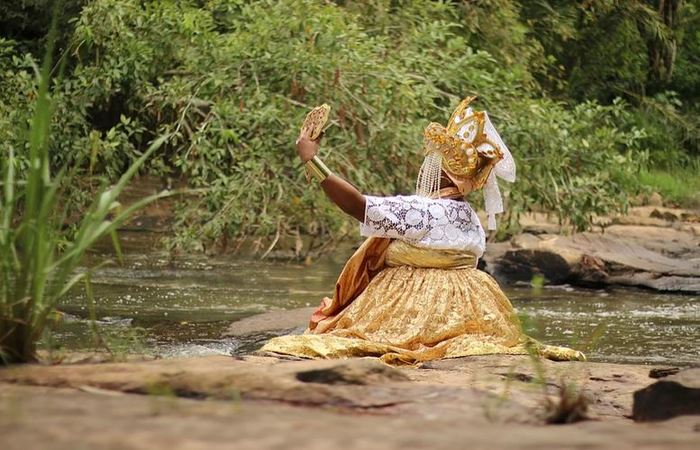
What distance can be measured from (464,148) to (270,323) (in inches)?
93.1

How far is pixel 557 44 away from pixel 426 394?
17511 millimetres

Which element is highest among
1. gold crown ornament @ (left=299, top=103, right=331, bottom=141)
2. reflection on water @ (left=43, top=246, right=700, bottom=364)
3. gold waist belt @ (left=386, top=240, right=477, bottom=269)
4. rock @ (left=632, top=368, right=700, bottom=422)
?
gold crown ornament @ (left=299, top=103, right=331, bottom=141)

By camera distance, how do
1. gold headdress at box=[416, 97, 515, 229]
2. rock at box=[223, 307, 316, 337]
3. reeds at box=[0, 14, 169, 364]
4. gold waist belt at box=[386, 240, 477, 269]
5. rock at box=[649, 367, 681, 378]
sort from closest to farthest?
reeds at box=[0, 14, 169, 364], rock at box=[649, 367, 681, 378], gold waist belt at box=[386, 240, 477, 269], gold headdress at box=[416, 97, 515, 229], rock at box=[223, 307, 316, 337]

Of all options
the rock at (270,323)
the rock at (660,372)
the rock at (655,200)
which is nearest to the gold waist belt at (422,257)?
the rock at (660,372)

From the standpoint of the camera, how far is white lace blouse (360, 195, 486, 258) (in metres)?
6.56

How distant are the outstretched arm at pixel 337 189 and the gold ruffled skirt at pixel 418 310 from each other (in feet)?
1.13

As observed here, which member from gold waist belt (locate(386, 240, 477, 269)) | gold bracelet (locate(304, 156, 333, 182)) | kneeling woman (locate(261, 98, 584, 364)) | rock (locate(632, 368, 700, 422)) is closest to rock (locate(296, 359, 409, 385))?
rock (locate(632, 368, 700, 422))

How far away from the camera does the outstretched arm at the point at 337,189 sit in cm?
631

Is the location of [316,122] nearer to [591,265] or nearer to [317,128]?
[317,128]

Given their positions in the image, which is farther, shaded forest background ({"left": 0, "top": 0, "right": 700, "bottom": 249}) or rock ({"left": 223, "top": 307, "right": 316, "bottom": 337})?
shaded forest background ({"left": 0, "top": 0, "right": 700, "bottom": 249})

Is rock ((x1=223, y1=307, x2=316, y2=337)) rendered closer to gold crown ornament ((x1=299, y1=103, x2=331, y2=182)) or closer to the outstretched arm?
the outstretched arm

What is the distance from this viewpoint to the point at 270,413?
2.96m

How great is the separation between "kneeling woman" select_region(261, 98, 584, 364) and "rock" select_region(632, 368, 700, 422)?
2021 millimetres

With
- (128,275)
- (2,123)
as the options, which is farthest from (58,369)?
(128,275)
